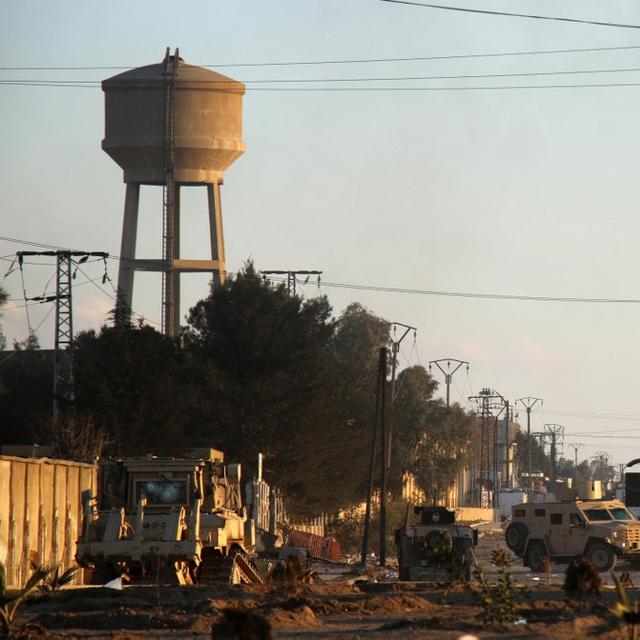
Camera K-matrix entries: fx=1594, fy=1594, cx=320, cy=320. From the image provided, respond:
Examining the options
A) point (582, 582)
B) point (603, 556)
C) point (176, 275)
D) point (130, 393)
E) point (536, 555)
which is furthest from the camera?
point (176, 275)

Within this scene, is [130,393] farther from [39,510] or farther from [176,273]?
[39,510]

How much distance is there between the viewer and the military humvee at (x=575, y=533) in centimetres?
4547

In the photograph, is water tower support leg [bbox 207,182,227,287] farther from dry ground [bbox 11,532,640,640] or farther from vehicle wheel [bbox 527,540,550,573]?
dry ground [bbox 11,532,640,640]

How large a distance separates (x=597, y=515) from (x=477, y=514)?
279 ft

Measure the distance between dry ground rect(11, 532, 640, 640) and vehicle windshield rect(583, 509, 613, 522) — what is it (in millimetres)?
17701

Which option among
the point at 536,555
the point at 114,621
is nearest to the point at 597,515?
the point at 536,555

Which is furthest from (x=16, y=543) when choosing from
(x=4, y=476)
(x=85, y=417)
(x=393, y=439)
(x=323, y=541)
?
(x=393, y=439)

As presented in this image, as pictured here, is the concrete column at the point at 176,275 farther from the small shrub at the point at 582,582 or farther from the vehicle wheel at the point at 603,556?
the small shrub at the point at 582,582

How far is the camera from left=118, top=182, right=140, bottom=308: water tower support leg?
238 feet

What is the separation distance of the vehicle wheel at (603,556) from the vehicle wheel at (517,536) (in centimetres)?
266

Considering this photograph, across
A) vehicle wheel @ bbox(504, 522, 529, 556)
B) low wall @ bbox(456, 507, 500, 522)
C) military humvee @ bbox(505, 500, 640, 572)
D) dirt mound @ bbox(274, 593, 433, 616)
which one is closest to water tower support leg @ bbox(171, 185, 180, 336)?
vehicle wheel @ bbox(504, 522, 529, 556)

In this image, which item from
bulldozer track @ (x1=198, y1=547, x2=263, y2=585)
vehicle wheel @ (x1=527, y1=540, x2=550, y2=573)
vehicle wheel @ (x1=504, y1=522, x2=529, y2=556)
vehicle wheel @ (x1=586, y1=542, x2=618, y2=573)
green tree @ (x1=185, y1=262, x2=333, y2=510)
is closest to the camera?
bulldozer track @ (x1=198, y1=547, x2=263, y2=585)

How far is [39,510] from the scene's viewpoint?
35469mm

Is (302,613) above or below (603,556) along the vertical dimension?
above
